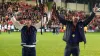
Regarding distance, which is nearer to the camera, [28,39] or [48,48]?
[28,39]

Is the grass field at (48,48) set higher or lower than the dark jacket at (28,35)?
lower

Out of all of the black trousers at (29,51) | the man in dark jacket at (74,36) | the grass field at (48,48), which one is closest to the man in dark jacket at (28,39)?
the black trousers at (29,51)

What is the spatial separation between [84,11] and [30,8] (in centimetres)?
1322

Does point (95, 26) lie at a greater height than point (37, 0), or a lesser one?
lesser

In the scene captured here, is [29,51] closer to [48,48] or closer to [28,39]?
[28,39]

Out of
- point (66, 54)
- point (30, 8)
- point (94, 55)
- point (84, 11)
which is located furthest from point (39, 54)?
point (84, 11)

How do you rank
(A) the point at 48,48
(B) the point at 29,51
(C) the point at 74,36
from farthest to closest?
1. (A) the point at 48,48
2. (C) the point at 74,36
3. (B) the point at 29,51

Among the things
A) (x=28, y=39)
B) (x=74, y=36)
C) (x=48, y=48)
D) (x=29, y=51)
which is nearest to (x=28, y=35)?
(x=28, y=39)

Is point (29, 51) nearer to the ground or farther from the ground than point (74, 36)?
nearer to the ground

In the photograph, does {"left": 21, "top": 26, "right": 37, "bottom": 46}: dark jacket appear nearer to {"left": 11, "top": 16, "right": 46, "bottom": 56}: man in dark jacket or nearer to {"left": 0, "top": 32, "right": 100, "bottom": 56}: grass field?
{"left": 11, "top": 16, "right": 46, "bottom": 56}: man in dark jacket

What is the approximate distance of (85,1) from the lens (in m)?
75.6

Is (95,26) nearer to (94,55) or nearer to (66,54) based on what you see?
(94,55)

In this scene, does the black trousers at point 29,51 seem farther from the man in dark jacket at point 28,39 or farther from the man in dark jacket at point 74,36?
the man in dark jacket at point 74,36

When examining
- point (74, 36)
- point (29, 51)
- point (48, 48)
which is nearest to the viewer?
point (29, 51)
